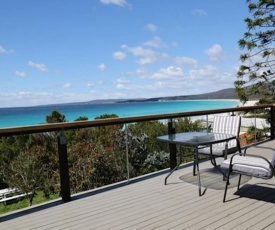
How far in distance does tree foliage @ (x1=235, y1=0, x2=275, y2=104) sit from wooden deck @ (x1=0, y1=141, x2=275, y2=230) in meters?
6.45

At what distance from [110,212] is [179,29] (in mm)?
16620

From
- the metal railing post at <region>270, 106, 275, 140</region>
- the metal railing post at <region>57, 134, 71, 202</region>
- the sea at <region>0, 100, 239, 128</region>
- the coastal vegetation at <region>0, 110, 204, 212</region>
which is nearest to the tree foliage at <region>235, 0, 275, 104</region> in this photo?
the metal railing post at <region>270, 106, 275, 140</region>

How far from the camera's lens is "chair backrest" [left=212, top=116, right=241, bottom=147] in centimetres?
452

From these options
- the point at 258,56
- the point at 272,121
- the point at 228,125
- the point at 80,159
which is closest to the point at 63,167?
the point at 80,159

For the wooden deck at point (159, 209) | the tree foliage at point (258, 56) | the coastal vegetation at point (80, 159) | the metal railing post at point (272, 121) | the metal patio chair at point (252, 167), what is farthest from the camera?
the tree foliage at point (258, 56)

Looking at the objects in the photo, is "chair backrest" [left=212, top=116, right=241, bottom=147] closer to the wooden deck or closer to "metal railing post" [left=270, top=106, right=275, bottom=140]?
the wooden deck

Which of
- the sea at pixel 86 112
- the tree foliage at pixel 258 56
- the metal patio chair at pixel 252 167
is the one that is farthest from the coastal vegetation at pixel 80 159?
the sea at pixel 86 112

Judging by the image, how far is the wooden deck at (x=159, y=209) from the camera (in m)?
2.77

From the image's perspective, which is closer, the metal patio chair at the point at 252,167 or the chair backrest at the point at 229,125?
the metal patio chair at the point at 252,167

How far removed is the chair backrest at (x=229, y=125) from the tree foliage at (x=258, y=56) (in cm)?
547

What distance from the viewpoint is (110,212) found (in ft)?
10.2

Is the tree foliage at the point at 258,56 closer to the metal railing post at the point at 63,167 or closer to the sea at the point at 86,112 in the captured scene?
the metal railing post at the point at 63,167

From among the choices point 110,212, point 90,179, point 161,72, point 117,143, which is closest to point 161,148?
point 117,143

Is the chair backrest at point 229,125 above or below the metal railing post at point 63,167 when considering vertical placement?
above
